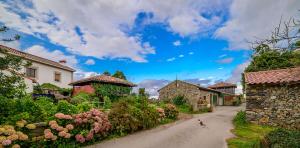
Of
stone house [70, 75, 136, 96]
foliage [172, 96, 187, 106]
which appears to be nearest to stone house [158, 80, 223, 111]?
foliage [172, 96, 187, 106]

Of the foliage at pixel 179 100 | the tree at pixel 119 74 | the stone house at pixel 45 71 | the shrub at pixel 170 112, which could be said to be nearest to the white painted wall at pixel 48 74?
the stone house at pixel 45 71

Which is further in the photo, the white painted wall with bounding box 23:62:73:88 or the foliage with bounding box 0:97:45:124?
the white painted wall with bounding box 23:62:73:88

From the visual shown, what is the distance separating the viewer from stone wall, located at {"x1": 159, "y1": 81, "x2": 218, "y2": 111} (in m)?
30.2

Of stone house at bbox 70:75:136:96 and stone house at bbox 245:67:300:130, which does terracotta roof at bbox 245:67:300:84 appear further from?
stone house at bbox 70:75:136:96

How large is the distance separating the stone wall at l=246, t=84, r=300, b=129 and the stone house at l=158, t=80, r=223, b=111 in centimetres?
1181

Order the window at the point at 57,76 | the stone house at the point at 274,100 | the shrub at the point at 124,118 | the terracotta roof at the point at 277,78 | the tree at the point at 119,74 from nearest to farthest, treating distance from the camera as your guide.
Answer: the shrub at the point at 124,118 → the terracotta roof at the point at 277,78 → the stone house at the point at 274,100 → the window at the point at 57,76 → the tree at the point at 119,74

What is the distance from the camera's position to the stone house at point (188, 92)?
3020cm

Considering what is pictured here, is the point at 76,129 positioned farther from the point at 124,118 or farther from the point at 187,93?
the point at 187,93

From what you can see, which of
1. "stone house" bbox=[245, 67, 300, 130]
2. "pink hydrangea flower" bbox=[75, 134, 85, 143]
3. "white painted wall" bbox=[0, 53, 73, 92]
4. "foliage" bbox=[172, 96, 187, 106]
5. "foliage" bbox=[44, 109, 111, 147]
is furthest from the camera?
"foliage" bbox=[172, 96, 187, 106]

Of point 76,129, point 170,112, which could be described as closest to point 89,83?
point 170,112

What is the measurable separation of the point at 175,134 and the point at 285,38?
8.03 meters

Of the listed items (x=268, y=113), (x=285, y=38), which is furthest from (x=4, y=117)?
(x=268, y=113)

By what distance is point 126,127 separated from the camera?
11.1 metres

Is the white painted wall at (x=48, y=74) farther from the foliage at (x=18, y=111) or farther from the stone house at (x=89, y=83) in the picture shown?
the foliage at (x=18, y=111)
